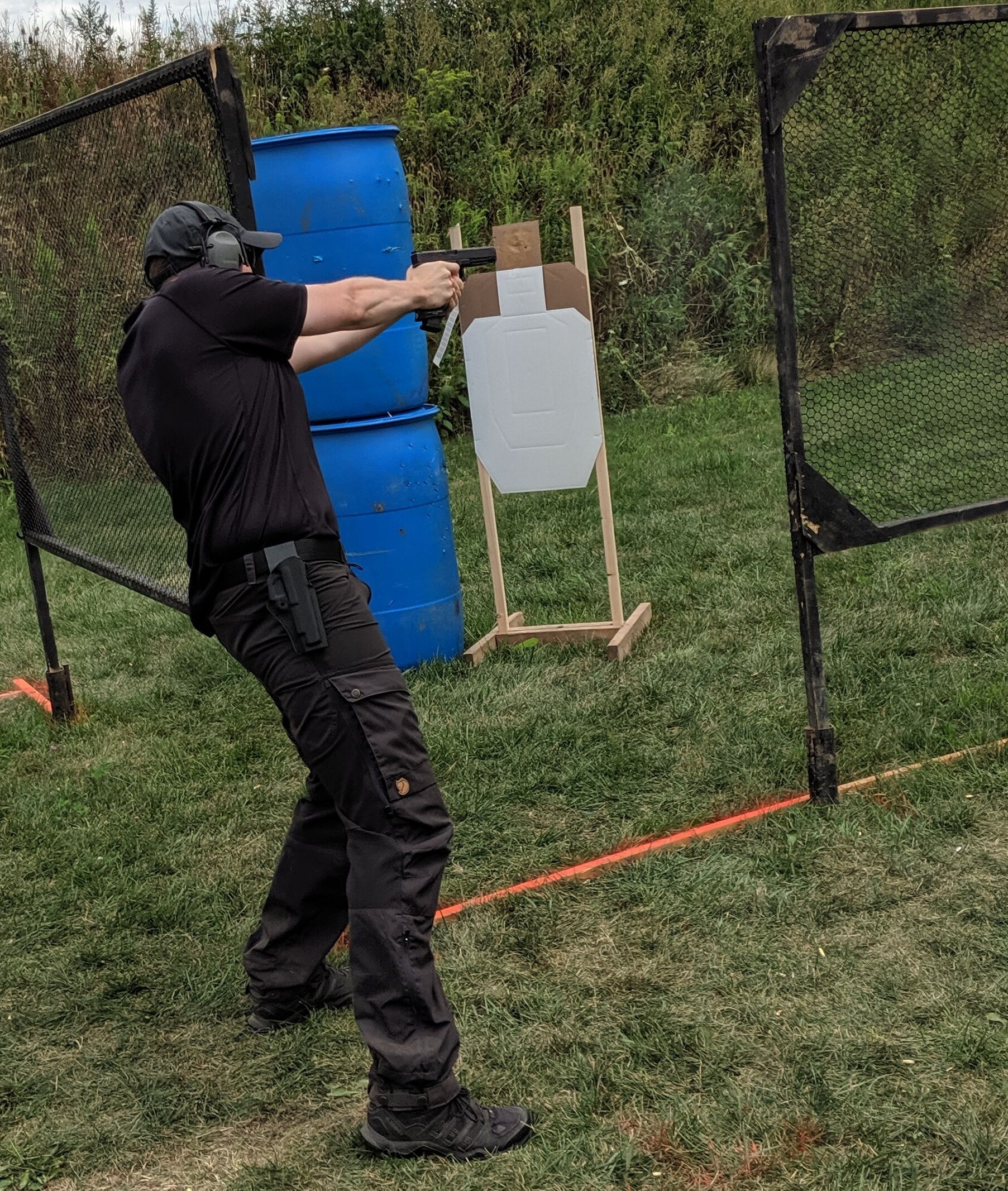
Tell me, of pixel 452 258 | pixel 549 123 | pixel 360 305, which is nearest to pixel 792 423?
pixel 452 258

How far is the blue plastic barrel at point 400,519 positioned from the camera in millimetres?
5402

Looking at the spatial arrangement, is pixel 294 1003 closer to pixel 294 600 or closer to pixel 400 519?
pixel 294 600

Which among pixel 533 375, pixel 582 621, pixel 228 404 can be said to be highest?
pixel 228 404

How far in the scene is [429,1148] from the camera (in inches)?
104

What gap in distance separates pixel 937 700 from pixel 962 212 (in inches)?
64.5

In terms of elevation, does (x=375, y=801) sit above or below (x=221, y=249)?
below

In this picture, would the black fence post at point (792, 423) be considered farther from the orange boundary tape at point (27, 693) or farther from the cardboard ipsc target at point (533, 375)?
the orange boundary tape at point (27, 693)

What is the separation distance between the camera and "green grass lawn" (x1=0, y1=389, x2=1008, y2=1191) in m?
2.66

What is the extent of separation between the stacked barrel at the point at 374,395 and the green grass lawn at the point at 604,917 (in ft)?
1.12

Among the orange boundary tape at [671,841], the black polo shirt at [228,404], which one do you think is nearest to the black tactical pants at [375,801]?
the black polo shirt at [228,404]

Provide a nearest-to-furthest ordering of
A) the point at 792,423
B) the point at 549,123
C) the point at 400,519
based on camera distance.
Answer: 1. the point at 792,423
2. the point at 400,519
3. the point at 549,123

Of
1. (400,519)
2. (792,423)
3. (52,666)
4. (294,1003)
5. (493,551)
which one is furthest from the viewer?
(493,551)

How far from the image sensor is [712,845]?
3.81 m

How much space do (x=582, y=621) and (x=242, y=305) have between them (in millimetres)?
3556
